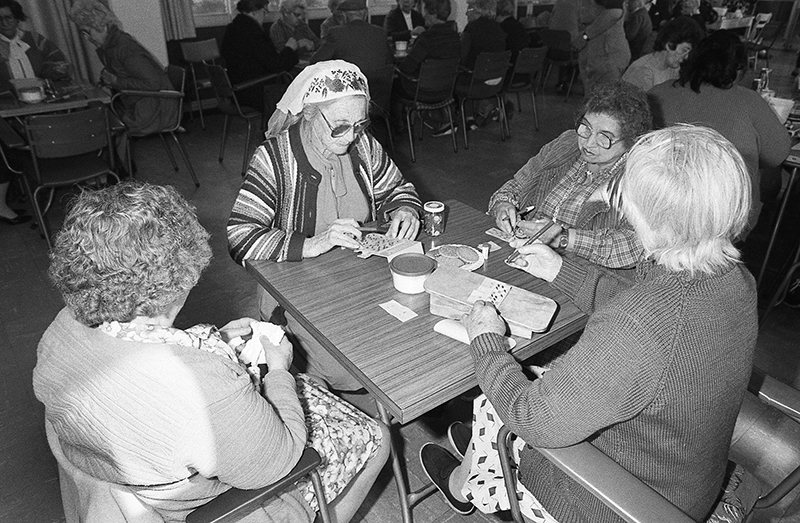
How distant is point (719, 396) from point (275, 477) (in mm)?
865

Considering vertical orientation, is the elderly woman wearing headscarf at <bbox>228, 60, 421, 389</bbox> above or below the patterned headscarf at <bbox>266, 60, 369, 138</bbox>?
below

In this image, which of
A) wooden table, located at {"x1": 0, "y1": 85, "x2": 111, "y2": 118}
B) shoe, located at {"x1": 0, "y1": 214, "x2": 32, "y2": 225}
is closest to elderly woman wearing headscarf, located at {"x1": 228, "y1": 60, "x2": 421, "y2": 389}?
wooden table, located at {"x1": 0, "y1": 85, "x2": 111, "y2": 118}

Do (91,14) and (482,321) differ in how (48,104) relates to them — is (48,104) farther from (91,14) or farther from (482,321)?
(482,321)

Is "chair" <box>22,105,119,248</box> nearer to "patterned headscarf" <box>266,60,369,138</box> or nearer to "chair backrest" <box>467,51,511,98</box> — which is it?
"patterned headscarf" <box>266,60,369,138</box>

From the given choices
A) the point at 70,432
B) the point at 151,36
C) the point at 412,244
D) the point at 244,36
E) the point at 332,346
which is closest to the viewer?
the point at 70,432

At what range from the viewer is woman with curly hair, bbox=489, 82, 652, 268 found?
1.71 m

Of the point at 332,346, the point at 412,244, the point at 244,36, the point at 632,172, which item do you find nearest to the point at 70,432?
the point at 332,346

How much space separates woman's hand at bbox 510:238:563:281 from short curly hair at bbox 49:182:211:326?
0.94 m

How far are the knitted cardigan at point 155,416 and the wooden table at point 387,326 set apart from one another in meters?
0.25

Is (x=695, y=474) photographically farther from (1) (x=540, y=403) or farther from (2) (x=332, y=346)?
(2) (x=332, y=346)

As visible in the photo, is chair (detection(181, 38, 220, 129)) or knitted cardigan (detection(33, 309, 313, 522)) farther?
chair (detection(181, 38, 220, 129))

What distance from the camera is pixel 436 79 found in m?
4.61

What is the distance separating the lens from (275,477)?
1021 millimetres

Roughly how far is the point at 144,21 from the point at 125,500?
5.93 m
